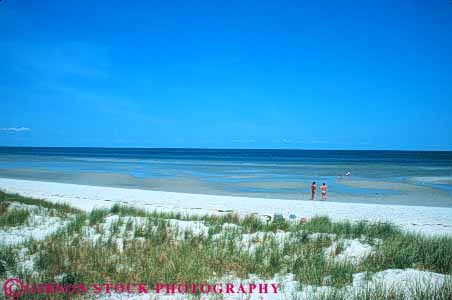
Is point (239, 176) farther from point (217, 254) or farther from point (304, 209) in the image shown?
point (217, 254)

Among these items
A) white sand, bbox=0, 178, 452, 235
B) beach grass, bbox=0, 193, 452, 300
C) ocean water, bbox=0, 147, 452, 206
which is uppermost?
ocean water, bbox=0, 147, 452, 206

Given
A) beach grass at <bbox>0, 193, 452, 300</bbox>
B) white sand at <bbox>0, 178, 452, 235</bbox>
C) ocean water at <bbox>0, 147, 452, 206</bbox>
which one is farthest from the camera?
ocean water at <bbox>0, 147, 452, 206</bbox>

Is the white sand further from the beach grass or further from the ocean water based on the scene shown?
the ocean water

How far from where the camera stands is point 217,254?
6660mm

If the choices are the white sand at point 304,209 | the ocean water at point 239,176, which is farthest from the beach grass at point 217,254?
the ocean water at point 239,176

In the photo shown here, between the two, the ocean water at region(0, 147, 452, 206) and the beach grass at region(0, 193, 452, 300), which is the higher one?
the ocean water at region(0, 147, 452, 206)

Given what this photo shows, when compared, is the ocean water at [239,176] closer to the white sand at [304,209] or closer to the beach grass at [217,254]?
the white sand at [304,209]

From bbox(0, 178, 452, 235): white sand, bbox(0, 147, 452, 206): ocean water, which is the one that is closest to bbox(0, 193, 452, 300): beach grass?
bbox(0, 178, 452, 235): white sand

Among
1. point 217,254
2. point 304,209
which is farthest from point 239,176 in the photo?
point 217,254

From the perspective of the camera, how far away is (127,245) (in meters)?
7.19

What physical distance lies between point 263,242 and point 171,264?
2.44 meters

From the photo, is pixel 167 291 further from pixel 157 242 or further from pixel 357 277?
pixel 357 277

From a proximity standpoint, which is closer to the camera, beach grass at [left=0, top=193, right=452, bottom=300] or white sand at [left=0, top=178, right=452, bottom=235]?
beach grass at [left=0, top=193, right=452, bottom=300]

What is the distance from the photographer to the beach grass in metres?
5.53
